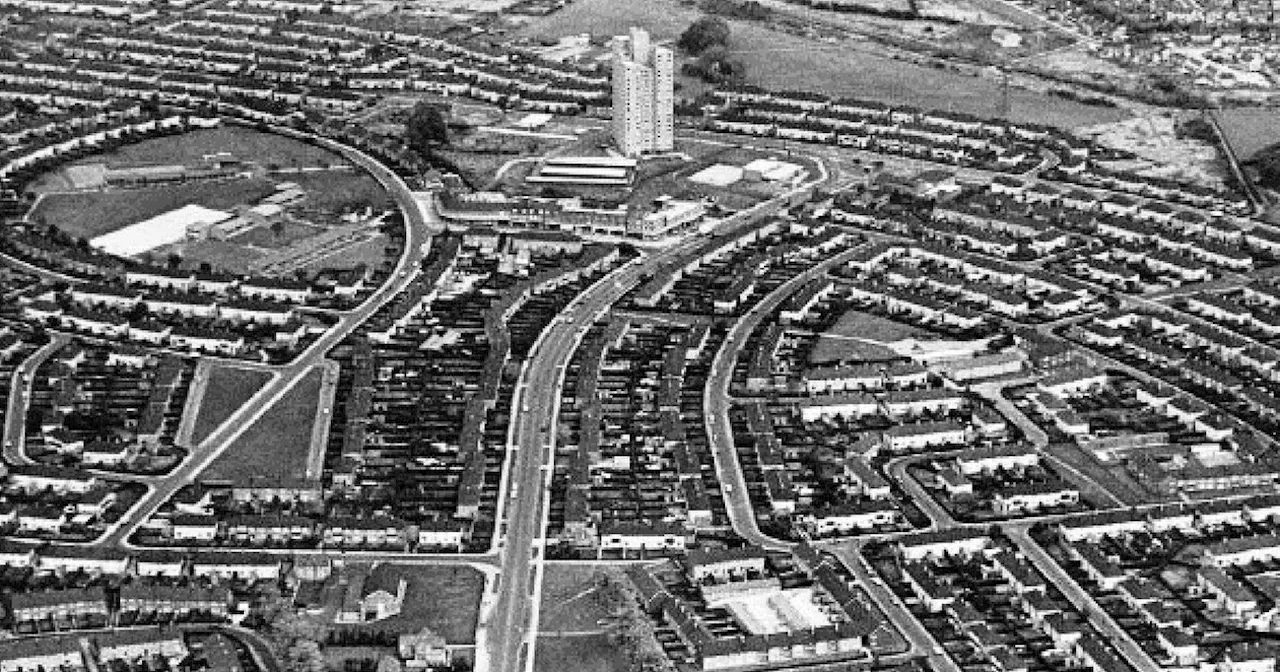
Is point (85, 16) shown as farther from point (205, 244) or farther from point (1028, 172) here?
point (1028, 172)

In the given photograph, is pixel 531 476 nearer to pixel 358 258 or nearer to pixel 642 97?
pixel 358 258

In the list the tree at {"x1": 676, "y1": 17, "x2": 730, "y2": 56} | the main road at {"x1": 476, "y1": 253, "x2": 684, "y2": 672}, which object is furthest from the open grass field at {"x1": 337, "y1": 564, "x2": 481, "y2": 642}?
the tree at {"x1": 676, "y1": 17, "x2": 730, "y2": 56}

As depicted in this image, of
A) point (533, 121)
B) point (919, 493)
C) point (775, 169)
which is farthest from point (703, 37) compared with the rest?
point (919, 493)

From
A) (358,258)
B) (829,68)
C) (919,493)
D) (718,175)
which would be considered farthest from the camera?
(829,68)

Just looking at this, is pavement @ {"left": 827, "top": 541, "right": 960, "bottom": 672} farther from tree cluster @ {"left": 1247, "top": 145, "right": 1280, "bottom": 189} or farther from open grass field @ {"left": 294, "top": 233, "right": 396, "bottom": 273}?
tree cluster @ {"left": 1247, "top": 145, "right": 1280, "bottom": 189}

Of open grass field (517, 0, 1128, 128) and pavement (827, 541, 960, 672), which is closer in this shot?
pavement (827, 541, 960, 672)

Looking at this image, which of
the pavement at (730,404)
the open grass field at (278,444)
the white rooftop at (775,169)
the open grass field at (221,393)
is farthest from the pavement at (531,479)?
the white rooftop at (775,169)

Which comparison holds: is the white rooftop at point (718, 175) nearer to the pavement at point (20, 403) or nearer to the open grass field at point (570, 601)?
the pavement at point (20, 403)
